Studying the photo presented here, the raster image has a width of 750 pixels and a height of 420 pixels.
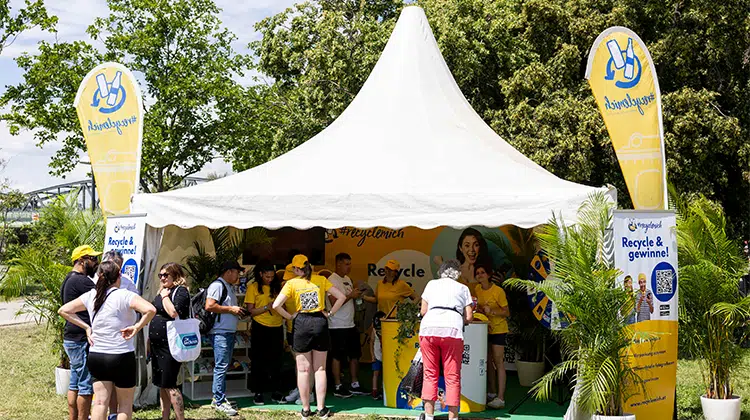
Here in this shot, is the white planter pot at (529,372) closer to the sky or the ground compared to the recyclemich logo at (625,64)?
closer to the ground

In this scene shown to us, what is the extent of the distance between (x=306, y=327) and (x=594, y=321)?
2.58m

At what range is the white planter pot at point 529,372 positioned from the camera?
10.0m

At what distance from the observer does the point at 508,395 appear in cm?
945

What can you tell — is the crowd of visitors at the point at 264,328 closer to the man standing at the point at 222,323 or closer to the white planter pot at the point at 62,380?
the man standing at the point at 222,323

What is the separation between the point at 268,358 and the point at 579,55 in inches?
433

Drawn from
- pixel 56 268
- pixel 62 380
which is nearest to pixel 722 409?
pixel 62 380

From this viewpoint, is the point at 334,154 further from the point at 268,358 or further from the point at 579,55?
the point at 579,55

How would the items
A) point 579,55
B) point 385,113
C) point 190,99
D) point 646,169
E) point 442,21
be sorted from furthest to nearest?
point 190,99, point 442,21, point 579,55, point 385,113, point 646,169

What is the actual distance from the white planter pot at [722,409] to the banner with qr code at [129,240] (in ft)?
18.1

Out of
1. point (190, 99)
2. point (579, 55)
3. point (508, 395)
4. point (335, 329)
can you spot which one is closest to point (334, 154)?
point (335, 329)

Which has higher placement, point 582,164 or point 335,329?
point 582,164

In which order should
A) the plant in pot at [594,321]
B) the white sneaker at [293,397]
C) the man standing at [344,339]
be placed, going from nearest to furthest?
the plant in pot at [594,321] → the white sneaker at [293,397] → the man standing at [344,339]

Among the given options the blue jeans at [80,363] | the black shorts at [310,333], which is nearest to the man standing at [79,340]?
the blue jeans at [80,363]

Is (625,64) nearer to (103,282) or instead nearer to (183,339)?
(183,339)
